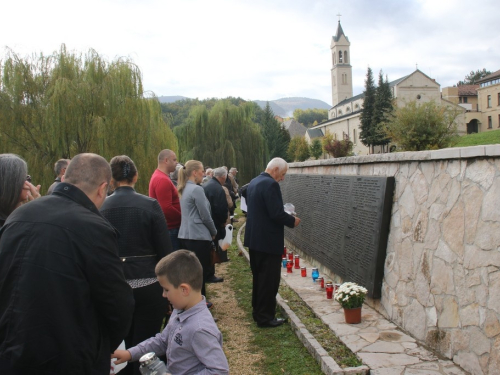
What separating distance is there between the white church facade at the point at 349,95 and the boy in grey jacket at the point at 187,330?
3850cm

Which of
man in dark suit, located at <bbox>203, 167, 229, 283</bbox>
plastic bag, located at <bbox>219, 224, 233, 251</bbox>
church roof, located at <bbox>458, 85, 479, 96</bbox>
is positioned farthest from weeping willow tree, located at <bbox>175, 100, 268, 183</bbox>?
church roof, located at <bbox>458, 85, 479, 96</bbox>

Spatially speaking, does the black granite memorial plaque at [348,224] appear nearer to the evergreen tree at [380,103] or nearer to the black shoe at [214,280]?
the black shoe at [214,280]

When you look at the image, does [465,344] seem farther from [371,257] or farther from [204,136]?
[204,136]

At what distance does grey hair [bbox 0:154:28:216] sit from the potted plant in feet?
11.4

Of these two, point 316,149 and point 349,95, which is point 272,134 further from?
point 349,95

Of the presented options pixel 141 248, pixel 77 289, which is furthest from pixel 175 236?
pixel 77 289

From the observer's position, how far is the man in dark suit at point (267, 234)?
5.14 metres

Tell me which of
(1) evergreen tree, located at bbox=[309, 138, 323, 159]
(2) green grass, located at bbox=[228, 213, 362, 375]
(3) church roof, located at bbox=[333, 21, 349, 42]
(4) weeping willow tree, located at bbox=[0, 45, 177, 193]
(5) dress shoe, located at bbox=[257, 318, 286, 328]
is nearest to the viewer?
(2) green grass, located at bbox=[228, 213, 362, 375]

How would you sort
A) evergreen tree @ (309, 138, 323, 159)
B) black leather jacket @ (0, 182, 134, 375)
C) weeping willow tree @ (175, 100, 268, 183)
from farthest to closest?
evergreen tree @ (309, 138, 323, 159)
weeping willow tree @ (175, 100, 268, 183)
black leather jacket @ (0, 182, 134, 375)

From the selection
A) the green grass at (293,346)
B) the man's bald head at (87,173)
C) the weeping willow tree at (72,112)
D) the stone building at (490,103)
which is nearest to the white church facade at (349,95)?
the stone building at (490,103)

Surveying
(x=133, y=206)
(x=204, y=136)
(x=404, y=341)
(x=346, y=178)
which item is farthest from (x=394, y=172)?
(x=204, y=136)

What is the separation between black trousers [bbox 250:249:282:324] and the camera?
525 centimetres

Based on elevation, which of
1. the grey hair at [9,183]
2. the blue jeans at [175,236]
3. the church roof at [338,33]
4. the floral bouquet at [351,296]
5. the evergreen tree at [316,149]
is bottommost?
the floral bouquet at [351,296]

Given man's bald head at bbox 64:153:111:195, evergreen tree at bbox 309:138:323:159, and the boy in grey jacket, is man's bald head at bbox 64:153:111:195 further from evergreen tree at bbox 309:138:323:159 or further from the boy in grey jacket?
evergreen tree at bbox 309:138:323:159
